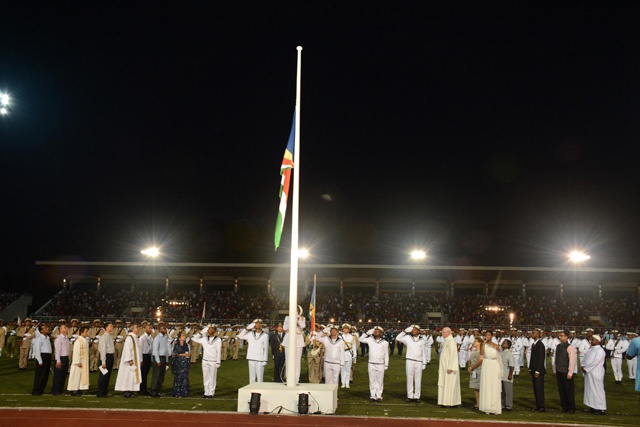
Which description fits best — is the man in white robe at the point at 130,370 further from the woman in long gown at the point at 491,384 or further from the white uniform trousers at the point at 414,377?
the woman in long gown at the point at 491,384

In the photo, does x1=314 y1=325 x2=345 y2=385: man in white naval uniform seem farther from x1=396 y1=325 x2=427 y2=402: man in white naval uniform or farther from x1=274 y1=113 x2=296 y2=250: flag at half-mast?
x1=274 y1=113 x2=296 y2=250: flag at half-mast

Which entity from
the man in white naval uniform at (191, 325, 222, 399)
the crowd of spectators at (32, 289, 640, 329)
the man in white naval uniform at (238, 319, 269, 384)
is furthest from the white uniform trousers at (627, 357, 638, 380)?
the crowd of spectators at (32, 289, 640, 329)

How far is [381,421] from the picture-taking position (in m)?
10.1

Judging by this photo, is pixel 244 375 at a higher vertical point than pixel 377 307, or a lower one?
lower

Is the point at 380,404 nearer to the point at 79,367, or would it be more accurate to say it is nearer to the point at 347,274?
the point at 79,367

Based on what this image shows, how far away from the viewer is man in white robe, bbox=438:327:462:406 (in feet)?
42.3

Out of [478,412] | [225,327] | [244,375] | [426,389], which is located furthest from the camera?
[225,327]

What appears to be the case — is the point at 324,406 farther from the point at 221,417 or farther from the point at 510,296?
the point at 510,296

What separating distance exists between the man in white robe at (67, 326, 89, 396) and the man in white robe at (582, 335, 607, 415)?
1174cm

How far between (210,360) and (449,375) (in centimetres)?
577

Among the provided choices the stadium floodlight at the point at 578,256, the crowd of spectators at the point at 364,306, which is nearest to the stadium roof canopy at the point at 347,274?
the stadium floodlight at the point at 578,256

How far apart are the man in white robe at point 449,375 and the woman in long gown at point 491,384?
66cm

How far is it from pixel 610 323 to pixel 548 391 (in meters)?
34.2

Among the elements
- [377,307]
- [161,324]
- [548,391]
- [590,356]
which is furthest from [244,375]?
[377,307]
